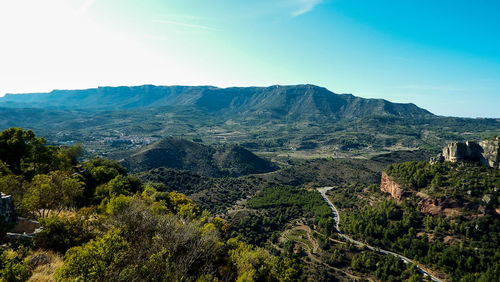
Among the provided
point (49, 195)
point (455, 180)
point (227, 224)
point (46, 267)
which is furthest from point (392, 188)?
point (46, 267)

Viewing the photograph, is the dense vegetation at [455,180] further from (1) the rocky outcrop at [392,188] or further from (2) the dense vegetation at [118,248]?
(2) the dense vegetation at [118,248]

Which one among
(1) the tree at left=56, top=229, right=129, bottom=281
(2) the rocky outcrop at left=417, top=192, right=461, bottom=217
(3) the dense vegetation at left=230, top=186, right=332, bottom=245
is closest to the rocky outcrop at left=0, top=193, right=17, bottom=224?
(1) the tree at left=56, top=229, right=129, bottom=281

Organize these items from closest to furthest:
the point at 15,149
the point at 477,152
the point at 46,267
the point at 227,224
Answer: the point at 46,267 → the point at 15,149 → the point at 227,224 → the point at 477,152

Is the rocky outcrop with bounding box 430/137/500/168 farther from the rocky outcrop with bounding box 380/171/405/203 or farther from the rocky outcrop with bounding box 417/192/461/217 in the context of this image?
the rocky outcrop with bounding box 417/192/461/217

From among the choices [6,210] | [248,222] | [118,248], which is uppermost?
[118,248]

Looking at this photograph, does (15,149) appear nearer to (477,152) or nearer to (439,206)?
(439,206)
